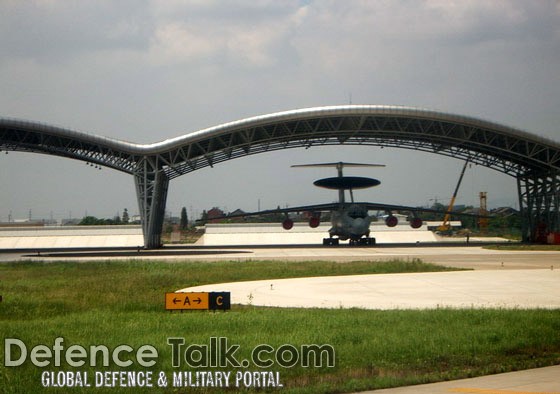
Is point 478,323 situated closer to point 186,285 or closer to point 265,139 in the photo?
point 186,285

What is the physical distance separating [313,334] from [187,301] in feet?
19.6

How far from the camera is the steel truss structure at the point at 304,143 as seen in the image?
2463 inches

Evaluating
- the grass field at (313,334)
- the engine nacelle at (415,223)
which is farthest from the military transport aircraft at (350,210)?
the grass field at (313,334)

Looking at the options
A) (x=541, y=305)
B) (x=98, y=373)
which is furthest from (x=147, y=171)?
(x=98, y=373)

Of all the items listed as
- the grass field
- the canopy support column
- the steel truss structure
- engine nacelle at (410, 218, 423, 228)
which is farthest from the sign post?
engine nacelle at (410, 218, 423, 228)

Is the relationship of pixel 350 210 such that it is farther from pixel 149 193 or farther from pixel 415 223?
pixel 149 193

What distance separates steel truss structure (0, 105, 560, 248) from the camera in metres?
62.6

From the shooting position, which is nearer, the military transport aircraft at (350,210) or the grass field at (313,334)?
the grass field at (313,334)

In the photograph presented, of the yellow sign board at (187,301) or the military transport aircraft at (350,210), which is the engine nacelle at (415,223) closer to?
the military transport aircraft at (350,210)

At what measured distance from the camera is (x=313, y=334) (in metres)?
Result: 15.2

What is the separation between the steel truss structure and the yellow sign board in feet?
141

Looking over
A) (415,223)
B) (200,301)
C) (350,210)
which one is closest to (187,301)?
(200,301)

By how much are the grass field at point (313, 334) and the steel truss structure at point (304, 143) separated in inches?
1597

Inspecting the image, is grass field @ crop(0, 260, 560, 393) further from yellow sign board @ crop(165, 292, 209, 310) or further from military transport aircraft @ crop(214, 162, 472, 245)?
military transport aircraft @ crop(214, 162, 472, 245)
